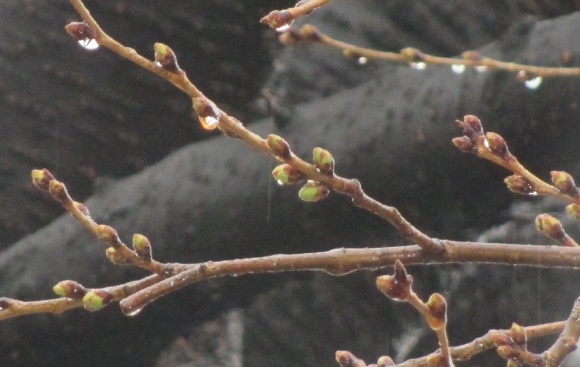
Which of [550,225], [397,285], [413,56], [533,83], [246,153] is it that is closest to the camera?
[397,285]

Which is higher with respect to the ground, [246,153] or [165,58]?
[165,58]

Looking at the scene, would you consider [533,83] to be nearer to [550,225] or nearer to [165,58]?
[550,225]

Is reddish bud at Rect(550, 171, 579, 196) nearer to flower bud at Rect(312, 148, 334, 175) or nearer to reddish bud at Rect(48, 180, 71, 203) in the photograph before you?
flower bud at Rect(312, 148, 334, 175)

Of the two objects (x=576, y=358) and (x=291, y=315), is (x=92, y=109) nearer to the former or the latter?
(x=291, y=315)

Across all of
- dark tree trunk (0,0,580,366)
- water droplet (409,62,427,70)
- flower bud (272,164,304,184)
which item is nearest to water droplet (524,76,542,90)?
dark tree trunk (0,0,580,366)

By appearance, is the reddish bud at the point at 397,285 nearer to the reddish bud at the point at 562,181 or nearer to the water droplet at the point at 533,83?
the reddish bud at the point at 562,181

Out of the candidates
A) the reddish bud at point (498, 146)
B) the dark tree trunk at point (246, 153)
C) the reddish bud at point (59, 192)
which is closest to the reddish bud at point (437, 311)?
the reddish bud at point (498, 146)

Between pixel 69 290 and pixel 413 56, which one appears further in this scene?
pixel 413 56

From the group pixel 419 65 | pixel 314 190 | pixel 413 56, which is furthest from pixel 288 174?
pixel 419 65
